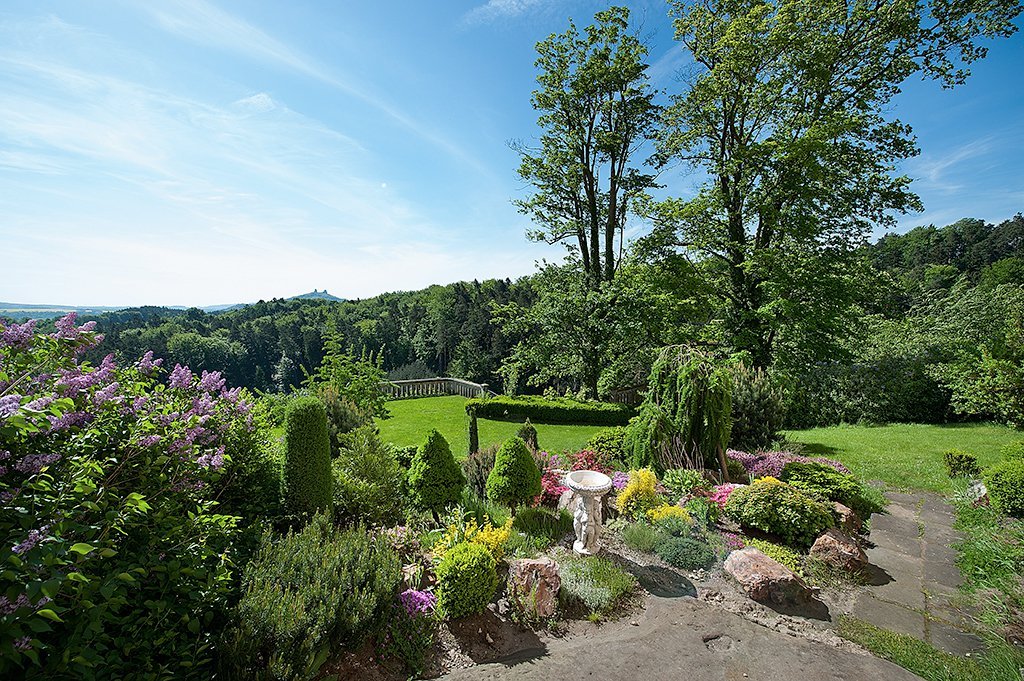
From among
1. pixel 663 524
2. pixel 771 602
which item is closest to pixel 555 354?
pixel 663 524

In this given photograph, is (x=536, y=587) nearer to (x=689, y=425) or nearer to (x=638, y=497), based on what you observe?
(x=638, y=497)

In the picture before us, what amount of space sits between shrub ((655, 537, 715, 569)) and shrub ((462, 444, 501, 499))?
299 centimetres

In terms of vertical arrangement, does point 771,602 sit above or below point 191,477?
below

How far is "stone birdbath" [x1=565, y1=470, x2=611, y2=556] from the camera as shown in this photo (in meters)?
5.19

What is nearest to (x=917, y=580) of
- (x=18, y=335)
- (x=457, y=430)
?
(x=18, y=335)

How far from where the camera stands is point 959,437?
440 inches

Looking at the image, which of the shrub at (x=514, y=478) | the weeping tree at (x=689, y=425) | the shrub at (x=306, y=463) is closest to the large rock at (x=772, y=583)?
the shrub at (x=514, y=478)

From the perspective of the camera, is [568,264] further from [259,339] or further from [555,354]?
[259,339]

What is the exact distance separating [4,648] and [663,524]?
590 centimetres

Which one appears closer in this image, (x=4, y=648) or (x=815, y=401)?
(x=4, y=648)

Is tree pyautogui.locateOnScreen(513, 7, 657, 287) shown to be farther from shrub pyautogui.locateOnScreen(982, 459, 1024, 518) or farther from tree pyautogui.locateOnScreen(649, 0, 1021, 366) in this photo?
shrub pyautogui.locateOnScreen(982, 459, 1024, 518)

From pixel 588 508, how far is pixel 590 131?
14902mm

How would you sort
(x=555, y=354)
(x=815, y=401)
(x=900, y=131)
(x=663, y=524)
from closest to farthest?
(x=663, y=524) < (x=900, y=131) < (x=815, y=401) < (x=555, y=354)

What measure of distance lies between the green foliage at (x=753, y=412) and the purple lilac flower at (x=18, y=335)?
35.6 ft
